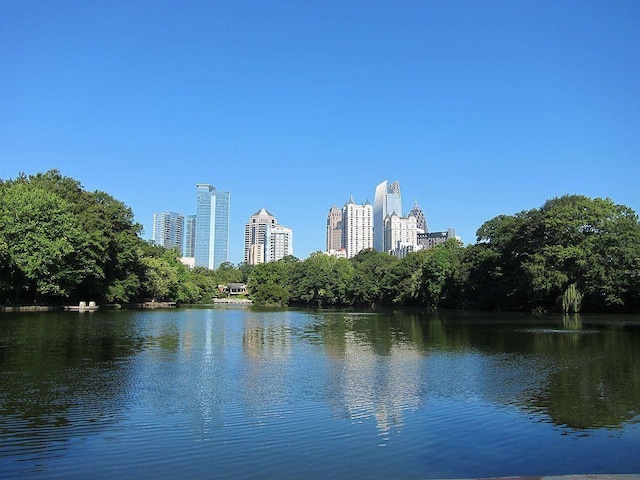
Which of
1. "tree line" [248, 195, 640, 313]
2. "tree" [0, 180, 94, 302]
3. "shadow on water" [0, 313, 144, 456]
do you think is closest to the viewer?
"shadow on water" [0, 313, 144, 456]

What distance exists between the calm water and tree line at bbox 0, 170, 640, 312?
34.1 m

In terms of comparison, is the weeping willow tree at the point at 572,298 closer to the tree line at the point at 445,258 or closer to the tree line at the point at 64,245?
the tree line at the point at 445,258

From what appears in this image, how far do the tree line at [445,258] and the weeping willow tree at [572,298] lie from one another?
→ 110mm

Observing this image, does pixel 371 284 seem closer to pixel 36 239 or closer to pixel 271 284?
pixel 271 284

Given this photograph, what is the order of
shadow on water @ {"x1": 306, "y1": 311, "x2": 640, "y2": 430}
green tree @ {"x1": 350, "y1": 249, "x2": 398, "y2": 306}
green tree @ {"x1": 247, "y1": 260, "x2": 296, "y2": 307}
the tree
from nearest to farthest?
shadow on water @ {"x1": 306, "y1": 311, "x2": 640, "y2": 430} → the tree → green tree @ {"x1": 350, "y1": 249, "x2": 398, "y2": 306} → green tree @ {"x1": 247, "y1": 260, "x2": 296, "y2": 307}

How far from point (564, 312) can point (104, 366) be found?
55.2 m

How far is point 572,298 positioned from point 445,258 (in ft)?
105

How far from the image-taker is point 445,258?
3469 inches

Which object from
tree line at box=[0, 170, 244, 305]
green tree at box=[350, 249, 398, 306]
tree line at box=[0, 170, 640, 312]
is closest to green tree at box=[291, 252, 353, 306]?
green tree at box=[350, 249, 398, 306]

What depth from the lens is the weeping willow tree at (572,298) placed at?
57.0 meters

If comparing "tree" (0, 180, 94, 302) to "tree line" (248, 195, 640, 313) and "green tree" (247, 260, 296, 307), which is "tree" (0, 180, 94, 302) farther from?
"green tree" (247, 260, 296, 307)

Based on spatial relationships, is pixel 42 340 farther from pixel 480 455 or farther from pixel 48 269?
pixel 48 269

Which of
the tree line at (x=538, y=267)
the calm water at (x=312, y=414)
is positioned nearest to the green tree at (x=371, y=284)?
the tree line at (x=538, y=267)

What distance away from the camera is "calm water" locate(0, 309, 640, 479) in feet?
26.6
